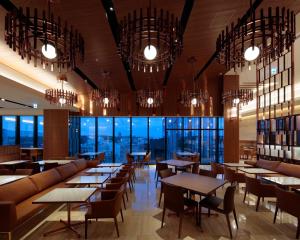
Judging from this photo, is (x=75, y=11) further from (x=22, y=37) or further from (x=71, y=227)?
(x=71, y=227)

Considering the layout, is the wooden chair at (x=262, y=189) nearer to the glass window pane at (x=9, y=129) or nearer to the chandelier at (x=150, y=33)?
the chandelier at (x=150, y=33)

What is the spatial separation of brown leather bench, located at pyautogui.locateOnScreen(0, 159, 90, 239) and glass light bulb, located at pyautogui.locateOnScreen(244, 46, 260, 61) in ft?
15.3

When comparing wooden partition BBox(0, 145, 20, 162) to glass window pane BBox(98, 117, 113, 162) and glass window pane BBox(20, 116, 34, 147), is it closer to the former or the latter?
glass window pane BBox(20, 116, 34, 147)

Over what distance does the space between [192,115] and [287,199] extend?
8.63 m

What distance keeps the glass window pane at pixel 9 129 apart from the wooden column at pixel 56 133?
395cm

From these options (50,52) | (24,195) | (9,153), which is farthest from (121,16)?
(9,153)

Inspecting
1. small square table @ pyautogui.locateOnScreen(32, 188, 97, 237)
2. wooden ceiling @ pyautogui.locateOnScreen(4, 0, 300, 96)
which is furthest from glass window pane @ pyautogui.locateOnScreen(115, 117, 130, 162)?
small square table @ pyautogui.locateOnScreen(32, 188, 97, 237)

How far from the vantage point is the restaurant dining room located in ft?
11.6

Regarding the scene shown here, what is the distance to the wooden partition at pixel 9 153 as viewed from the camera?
36.7 ft

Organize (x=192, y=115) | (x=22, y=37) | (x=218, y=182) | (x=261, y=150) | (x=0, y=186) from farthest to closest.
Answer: (x=192, y=115), (x=261, y=150), (x=218, y=182), (x=0, y=186), (x=22, y=37)

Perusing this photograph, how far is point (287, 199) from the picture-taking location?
4.21 metres

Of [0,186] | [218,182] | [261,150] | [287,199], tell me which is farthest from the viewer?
[261,150]

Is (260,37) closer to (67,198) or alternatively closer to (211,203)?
(211,203)

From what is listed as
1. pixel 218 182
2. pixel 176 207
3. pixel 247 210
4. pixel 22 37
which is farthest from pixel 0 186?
pixel 247 210
